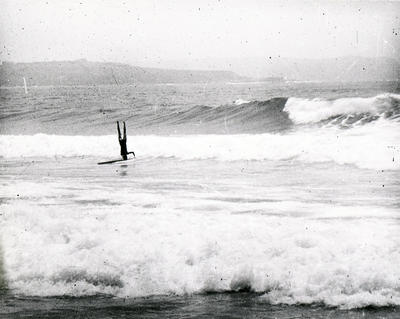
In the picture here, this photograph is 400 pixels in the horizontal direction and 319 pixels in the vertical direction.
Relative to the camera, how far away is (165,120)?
30.8 meters

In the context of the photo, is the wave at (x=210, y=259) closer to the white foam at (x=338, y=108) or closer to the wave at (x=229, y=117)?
the wave at (x=229, y=117)

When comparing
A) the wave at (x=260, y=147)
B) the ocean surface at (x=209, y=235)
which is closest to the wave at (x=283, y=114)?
the wave at (x=260, y=147)

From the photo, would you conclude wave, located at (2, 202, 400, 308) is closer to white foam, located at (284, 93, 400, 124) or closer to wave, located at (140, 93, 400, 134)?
wave, located at (140, 93, 400, 134)

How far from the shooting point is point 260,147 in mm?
16922

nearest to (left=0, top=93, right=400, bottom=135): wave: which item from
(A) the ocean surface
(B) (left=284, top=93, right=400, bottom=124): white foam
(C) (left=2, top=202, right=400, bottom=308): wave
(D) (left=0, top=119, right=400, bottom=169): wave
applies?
(B) (left=284, top=93, right=400, bottom=124): white foam

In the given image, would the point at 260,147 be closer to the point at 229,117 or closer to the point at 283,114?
the point at 283,114

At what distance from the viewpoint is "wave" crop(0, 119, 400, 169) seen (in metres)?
14.4

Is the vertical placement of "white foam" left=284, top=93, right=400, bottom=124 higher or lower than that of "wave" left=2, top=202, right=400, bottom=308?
higher

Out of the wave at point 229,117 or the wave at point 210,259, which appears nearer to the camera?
the wave at point 210,259

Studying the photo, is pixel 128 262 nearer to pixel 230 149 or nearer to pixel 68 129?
pixel 230 149

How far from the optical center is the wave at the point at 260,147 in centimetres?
1438

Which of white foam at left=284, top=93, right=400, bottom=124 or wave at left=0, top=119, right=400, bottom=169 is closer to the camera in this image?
wave at left=0, top=119, right=400, bottom=169

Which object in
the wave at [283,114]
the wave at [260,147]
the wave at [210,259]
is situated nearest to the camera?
the wave at [210,259]

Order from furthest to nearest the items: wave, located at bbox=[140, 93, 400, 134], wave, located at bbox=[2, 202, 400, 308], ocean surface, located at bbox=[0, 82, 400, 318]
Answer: wave, located at bbox=[140, 93, 400, 134] < wave, located at bbox=[2, 202, 400, 308] < ocean surface, located at bbox=[0, 82, 400, 318]
